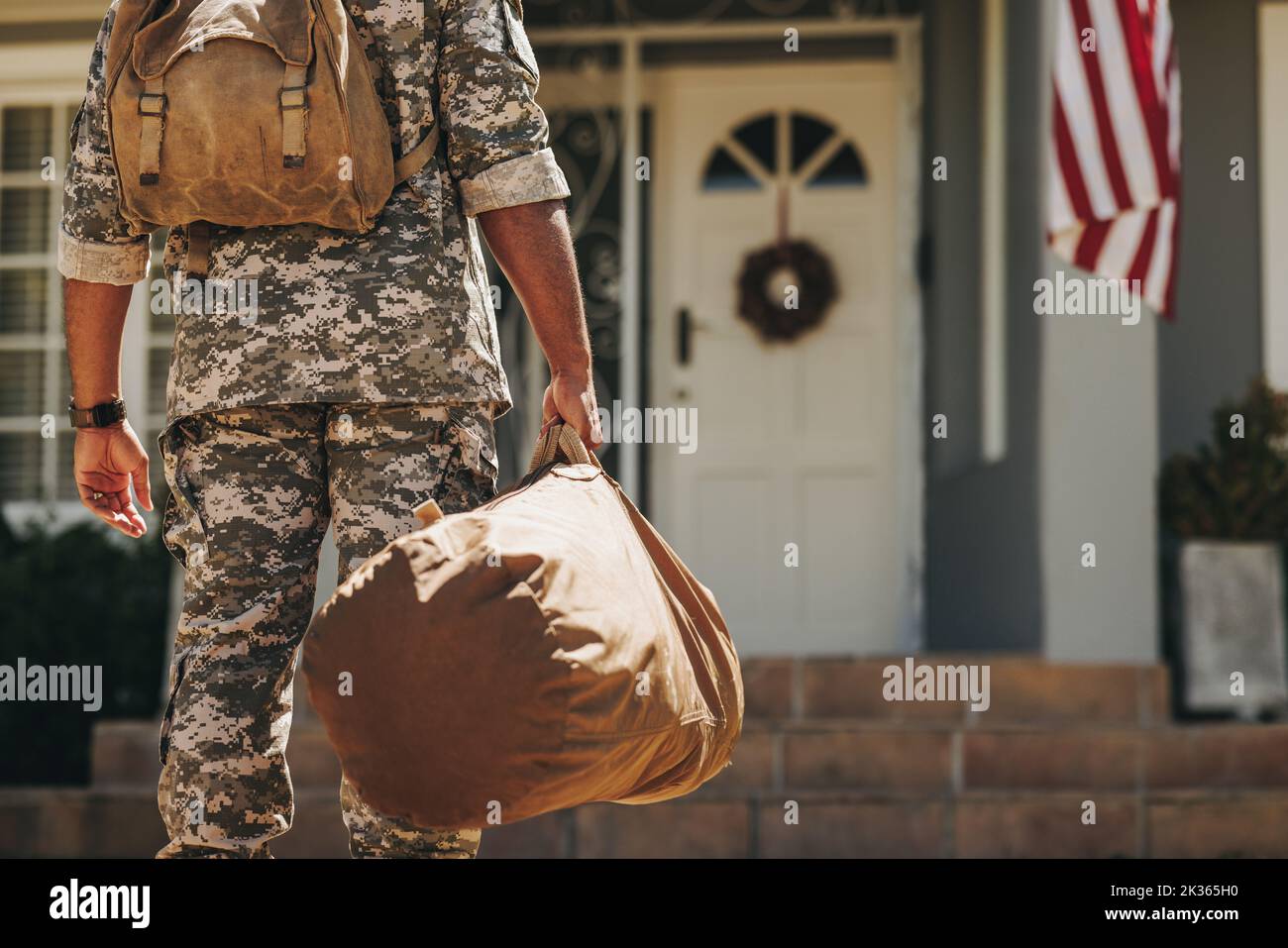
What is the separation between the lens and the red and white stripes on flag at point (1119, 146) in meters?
4.80

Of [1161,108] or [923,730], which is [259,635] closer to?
[923,730]

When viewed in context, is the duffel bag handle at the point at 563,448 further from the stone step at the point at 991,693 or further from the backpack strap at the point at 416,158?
the stone step at the point at 991,693

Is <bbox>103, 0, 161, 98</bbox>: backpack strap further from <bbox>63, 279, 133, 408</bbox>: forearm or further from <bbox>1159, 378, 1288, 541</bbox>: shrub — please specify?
<bbox>1159, 378, 1288, 541</bbox>: shrub

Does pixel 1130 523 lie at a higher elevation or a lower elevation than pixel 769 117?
lower

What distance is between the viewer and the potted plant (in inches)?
200

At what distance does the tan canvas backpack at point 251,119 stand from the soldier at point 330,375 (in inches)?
3.5

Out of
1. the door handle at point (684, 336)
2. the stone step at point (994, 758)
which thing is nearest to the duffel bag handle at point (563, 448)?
the stone step at point (994, 758)

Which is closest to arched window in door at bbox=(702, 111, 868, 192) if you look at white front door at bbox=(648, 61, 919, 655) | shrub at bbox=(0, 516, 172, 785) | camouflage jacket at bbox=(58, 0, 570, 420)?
white front door at bbox=(648, 61, 919, 655)

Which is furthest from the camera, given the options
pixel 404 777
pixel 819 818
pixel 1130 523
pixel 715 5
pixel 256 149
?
pixel 715 5

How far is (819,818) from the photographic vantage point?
4766mm

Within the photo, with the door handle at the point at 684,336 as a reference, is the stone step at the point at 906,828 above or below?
below

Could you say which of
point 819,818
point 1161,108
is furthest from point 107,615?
point 1161,108

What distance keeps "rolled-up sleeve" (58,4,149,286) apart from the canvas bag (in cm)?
75
